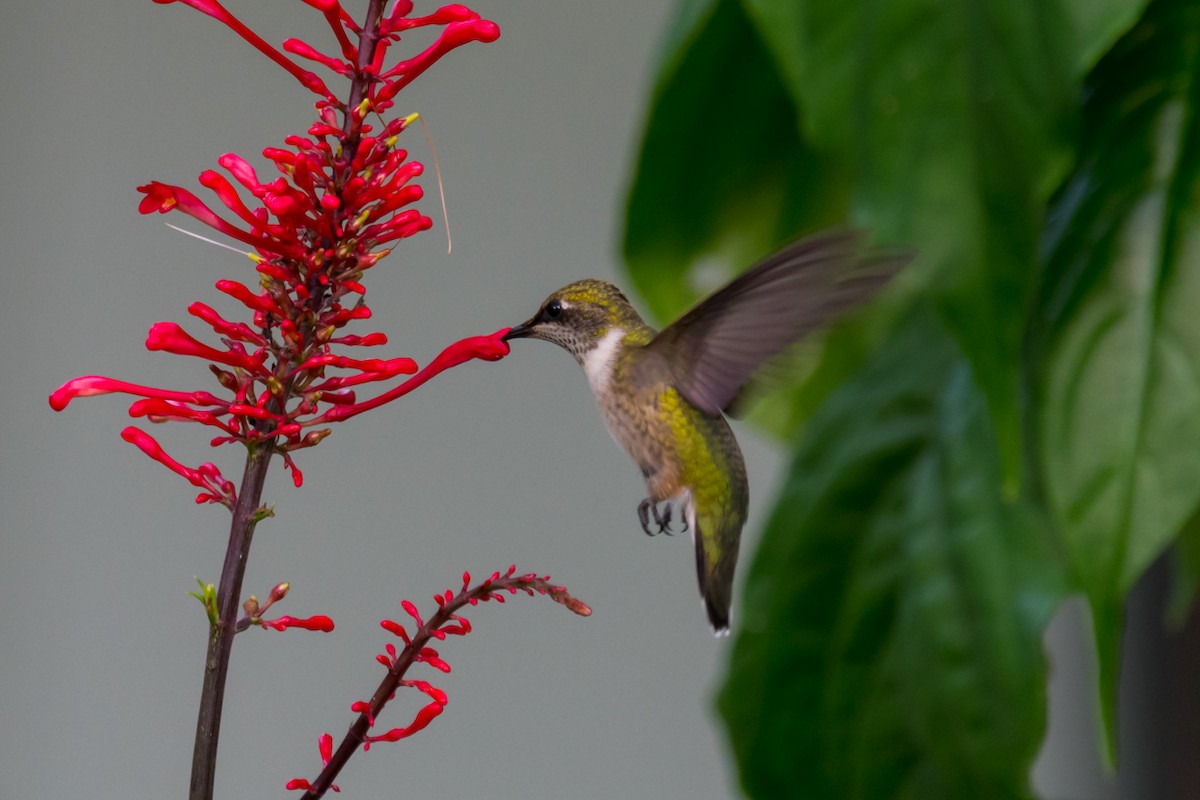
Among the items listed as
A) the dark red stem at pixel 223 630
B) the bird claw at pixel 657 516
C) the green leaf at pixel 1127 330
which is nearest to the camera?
the dark red stem at pixel 223 630

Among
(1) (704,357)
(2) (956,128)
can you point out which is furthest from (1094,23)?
(1) (704,357)

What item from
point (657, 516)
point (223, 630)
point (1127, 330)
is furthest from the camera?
point (657, 516)

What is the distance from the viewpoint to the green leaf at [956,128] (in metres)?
0.32

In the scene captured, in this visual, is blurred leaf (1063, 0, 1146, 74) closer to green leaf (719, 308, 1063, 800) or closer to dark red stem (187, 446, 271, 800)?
green leaf (719, 308, 1063, 800)

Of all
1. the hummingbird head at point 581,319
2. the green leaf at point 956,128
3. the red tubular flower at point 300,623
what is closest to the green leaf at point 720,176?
the hummingbird head at point 581,319

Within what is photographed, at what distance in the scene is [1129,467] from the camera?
0.37 metres

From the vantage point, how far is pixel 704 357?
0.49m

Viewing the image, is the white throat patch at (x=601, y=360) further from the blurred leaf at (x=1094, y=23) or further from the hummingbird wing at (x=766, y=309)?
the blurred leaf at (x=1094, y=23)

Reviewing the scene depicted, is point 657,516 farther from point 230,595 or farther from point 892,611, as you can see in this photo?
point 230,595

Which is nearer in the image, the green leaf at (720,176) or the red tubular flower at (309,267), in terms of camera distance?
the red tubular flower at (309,267)

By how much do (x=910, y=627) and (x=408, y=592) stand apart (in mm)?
676

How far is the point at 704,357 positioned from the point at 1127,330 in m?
0.16

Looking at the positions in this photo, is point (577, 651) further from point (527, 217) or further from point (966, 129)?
point (966, 129)

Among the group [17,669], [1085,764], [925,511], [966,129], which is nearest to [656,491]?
[925,511]
